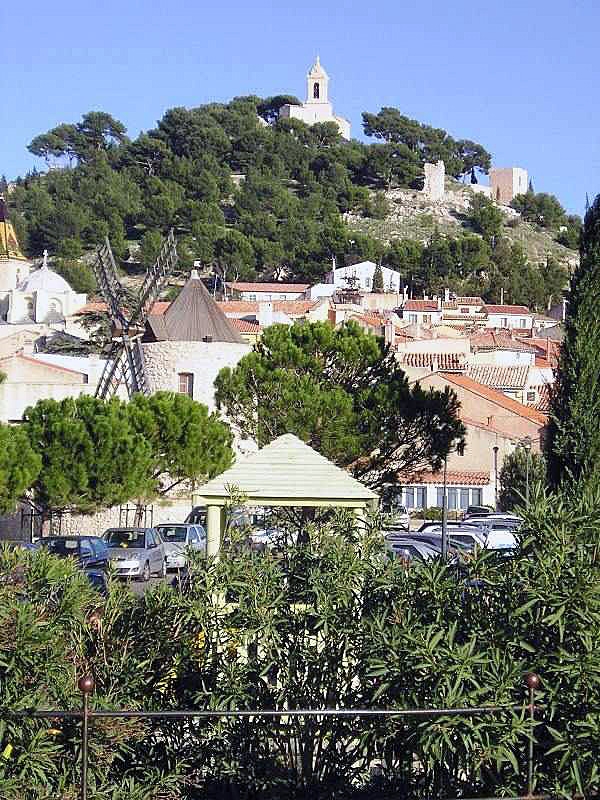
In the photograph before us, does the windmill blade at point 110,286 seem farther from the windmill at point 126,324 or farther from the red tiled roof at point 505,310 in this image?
the red tiled roof at point 505,310

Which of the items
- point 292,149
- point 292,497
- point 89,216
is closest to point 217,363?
point 292,497

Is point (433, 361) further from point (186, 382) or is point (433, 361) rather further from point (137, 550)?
point (137, 550)

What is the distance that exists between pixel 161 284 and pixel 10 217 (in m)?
94.3

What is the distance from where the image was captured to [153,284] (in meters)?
53.4

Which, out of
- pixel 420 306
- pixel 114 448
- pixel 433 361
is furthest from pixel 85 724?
pixel 420 306

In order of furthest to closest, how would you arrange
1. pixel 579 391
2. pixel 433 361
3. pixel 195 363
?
pixel 433 361, pixel 195 363, pixel 579 391

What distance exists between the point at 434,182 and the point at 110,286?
12691cm

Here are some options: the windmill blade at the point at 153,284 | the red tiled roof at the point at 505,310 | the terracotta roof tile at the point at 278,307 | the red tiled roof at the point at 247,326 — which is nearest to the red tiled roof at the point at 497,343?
the terracotta roof tile at the point at 278,307

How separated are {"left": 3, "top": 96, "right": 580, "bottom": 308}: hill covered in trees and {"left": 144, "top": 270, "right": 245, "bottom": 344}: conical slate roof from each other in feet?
248

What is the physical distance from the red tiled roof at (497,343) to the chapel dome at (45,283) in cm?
4072

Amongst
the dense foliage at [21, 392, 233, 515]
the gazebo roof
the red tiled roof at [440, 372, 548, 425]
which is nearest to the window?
the dense foliage at [21, 392, 233, 515]

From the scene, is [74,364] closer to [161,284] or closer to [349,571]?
[161,284]

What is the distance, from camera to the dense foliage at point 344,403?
3478 centimetres

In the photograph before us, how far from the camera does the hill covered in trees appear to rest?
13500 centimetres
